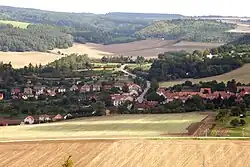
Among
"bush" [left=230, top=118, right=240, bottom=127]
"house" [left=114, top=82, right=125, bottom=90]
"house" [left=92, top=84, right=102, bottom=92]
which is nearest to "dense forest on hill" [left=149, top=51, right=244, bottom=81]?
"house" [left=114, top=82, right=125, bottom=90]

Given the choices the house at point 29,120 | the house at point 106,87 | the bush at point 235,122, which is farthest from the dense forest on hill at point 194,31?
the bush at point 235,122

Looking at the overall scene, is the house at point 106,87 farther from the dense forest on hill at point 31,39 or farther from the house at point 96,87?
the dense forest on hill at point 31,39

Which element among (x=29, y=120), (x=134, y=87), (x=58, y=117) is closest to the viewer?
(x=29, y=120)

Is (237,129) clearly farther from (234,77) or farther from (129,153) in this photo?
(234,77)

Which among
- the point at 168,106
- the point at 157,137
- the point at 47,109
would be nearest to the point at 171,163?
the point at 157,137

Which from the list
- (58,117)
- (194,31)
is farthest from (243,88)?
(194,31)

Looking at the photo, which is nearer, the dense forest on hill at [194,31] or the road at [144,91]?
the road at [144,91]
